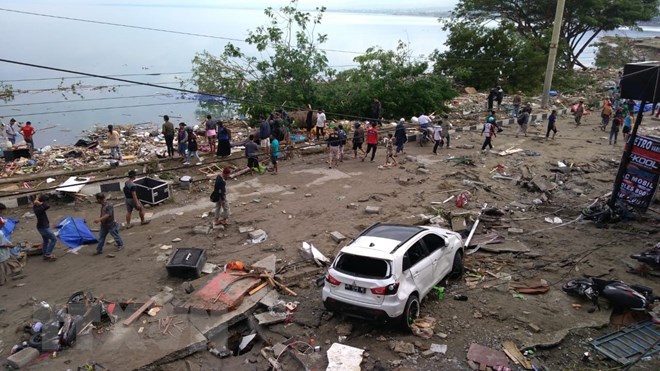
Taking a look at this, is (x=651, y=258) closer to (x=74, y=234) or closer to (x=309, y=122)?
(x=74, y=234)

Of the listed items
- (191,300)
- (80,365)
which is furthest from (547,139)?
(80,365)

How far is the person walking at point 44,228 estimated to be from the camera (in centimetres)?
1056

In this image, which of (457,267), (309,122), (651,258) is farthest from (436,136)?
(651,258)

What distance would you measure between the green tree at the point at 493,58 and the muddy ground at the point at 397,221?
13521 millimetres

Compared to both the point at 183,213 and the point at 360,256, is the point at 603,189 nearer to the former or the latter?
the point at 360,256

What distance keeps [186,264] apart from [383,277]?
442 centimetres

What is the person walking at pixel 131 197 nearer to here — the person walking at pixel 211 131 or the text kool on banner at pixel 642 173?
the person walking at pixel 211 131

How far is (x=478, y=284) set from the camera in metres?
9.47

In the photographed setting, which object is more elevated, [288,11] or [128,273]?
[288,11]

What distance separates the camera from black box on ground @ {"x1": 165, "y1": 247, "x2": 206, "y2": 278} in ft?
32.1

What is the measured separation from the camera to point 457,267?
9680 millimetres

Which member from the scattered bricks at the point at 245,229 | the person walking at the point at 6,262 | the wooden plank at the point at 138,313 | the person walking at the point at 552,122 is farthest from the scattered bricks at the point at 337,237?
the person walking at the point at 552,122

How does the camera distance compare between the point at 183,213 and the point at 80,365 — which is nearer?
the point at 80,365

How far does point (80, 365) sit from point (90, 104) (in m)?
37.2
